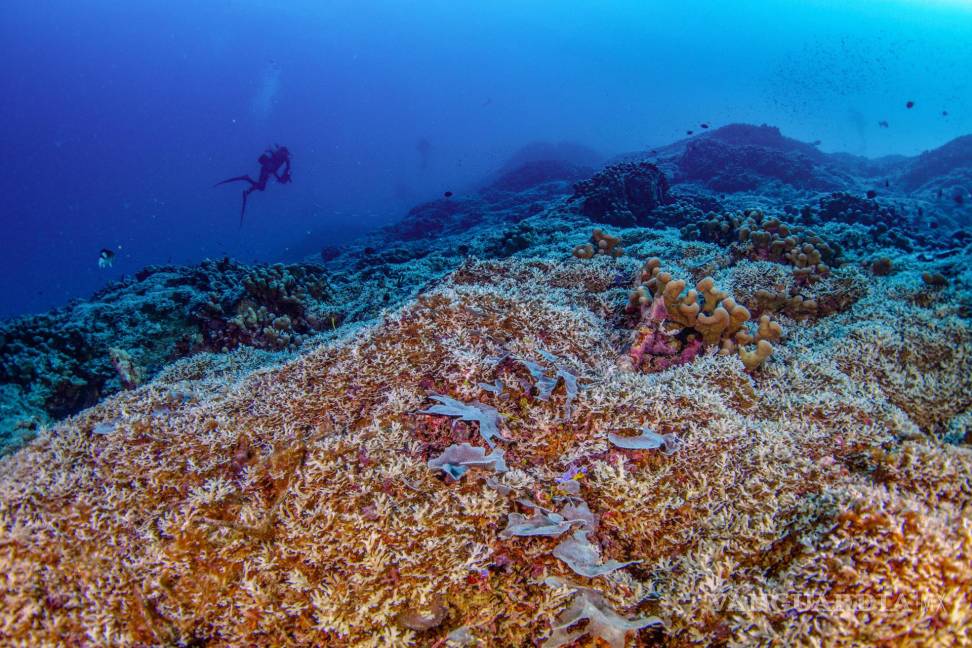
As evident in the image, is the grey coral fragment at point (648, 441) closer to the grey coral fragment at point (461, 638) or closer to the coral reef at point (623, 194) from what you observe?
the grey coral fragment at point (461, 638)

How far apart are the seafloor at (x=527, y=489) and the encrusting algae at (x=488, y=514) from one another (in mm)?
12

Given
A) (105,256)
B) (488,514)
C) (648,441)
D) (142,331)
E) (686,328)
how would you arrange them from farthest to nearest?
(105,256)
(142,331)
(686,328)
(648,441)
(488,514)

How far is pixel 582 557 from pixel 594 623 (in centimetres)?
29

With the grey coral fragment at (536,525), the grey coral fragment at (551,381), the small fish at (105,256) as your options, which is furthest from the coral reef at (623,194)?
the small fish at (105,256)

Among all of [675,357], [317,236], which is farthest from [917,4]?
[675,357]

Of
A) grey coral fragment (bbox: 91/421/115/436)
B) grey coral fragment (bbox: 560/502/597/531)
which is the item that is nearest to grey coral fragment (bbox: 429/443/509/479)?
grey coral fragment (bbox: 560/502/597/531)

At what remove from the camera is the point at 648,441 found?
8.36 feet

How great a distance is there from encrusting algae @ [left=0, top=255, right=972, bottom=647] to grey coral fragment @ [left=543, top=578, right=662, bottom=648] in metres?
0.01

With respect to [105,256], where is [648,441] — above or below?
below

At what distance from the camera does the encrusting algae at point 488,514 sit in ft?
5.95

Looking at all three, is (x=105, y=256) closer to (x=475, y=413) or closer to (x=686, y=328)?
(x=475, y=413)

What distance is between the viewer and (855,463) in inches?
Answer: 97.7

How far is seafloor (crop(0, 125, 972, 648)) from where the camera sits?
1.86 m

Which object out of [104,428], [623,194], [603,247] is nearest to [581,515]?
[104,428]
